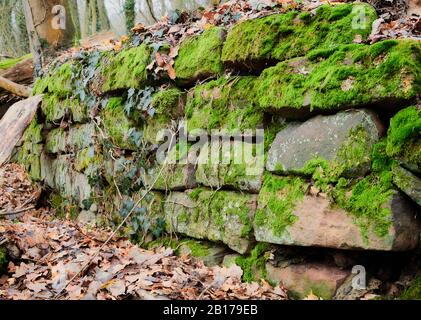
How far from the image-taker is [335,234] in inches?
116

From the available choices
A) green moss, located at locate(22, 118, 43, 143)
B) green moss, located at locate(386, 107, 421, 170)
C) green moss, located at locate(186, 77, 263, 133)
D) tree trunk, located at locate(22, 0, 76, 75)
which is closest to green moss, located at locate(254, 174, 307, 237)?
green moss, located at locate(186, 77, 263, 133)

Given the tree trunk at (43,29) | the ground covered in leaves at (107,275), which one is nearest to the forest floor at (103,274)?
the ground covered in leaves at (107,275)

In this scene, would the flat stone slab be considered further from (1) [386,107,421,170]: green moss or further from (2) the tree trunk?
(2) the tree trunk

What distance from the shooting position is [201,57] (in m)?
4.38

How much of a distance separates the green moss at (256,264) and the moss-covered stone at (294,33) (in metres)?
1.67

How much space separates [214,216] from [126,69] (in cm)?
248

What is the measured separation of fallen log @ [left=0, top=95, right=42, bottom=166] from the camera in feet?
16.2

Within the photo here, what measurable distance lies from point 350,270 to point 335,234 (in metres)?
0.33

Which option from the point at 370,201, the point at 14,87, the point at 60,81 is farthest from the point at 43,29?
the point at 370,201

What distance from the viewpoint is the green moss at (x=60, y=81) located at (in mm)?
6840

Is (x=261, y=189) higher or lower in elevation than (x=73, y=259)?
higher
